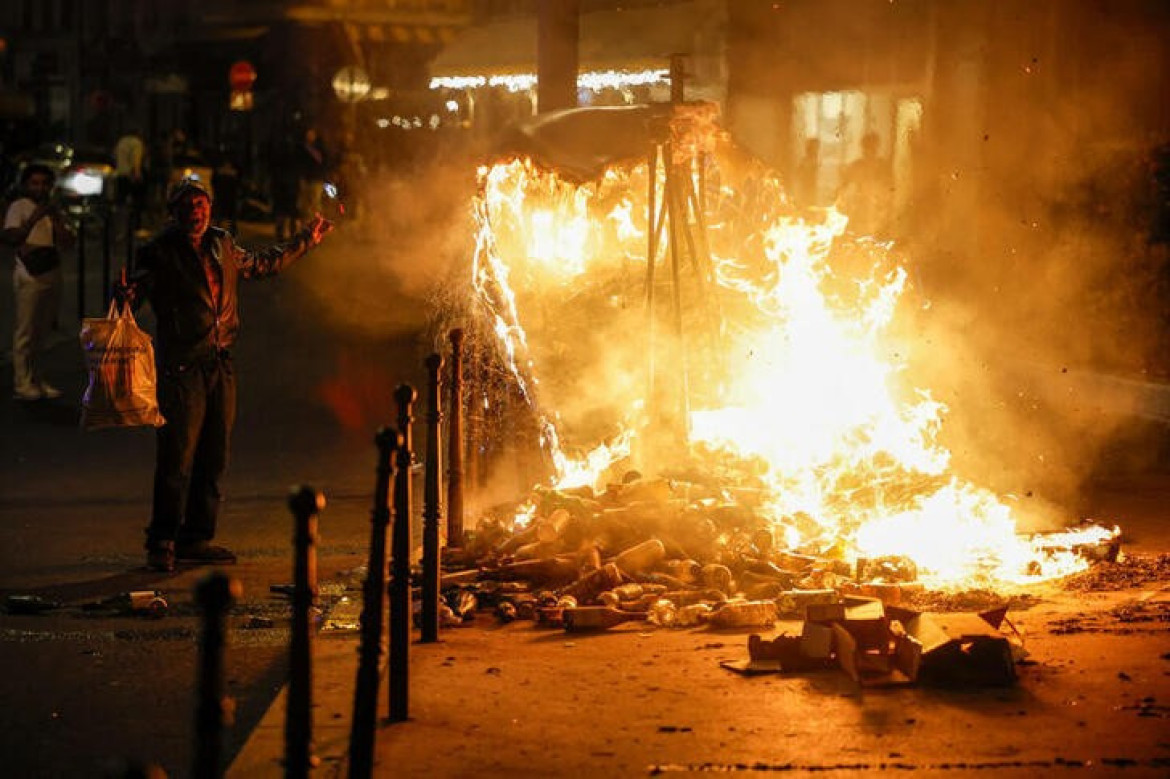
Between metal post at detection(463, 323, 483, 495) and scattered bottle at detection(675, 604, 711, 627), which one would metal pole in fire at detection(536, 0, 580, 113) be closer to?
metal post at detection(463, 323, 483, 495)

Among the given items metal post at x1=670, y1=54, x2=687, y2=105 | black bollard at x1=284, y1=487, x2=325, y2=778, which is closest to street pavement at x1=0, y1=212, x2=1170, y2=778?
black bollard at x1=284, y1=487, x2=325, y2=778

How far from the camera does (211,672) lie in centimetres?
350

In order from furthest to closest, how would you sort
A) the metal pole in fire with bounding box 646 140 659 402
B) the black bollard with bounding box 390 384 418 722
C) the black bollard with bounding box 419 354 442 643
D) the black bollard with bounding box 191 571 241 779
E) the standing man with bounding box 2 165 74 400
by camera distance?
the standing man with bounding box 2 165 74 400
the metal pole in fire with bounding box 646 140 659 402
the black bollard with bounding box 419 354 442 643
the black bollard with bounding box 390 384 418 722
the black bollard with bounding box 191 571 241 779

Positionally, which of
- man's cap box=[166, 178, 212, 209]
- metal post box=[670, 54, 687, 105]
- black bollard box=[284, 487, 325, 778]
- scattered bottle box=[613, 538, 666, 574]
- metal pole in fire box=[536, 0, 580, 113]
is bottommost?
scattered bottle box=[613, 538, 666, 574]

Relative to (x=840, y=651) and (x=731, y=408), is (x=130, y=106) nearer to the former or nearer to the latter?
(x=731, y=408)

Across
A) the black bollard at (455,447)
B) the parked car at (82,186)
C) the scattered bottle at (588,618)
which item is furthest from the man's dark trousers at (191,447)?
the parked car at (82,186)

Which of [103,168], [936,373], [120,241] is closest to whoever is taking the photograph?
[936,373]

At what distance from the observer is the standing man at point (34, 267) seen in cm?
1370

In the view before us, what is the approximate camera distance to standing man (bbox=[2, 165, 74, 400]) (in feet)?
45.0

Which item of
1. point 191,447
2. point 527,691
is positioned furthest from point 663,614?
point 191,447

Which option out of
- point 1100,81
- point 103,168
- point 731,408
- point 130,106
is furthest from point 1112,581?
point 130,106

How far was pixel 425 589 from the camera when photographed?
22.4 ft

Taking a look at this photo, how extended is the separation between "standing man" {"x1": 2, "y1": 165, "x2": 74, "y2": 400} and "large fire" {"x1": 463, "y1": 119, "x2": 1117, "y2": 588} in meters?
5.20

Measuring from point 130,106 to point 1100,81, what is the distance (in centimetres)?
4185
